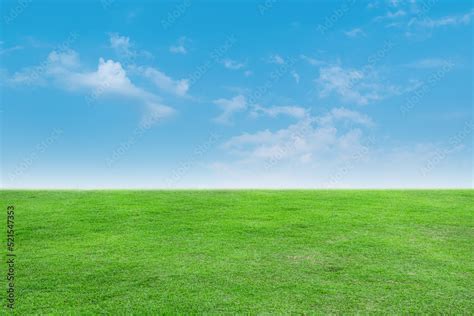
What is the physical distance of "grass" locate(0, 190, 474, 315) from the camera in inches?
302

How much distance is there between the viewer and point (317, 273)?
8.77 meters

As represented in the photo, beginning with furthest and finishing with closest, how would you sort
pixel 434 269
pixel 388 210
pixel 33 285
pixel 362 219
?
1. pixel 388 210
2. pixel 362 219
3. pixel 434 269
4. pixel 33 285

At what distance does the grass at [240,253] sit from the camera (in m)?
7.68

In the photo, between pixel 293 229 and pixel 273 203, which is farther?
pixel 273 203

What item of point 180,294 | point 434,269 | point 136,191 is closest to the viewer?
point 180,294

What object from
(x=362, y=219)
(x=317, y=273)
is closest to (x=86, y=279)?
(x=317, y=273)

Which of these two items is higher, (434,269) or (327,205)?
(327,205)

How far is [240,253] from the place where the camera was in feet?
32.1

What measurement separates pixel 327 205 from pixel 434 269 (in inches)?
203

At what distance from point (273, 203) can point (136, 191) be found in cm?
516

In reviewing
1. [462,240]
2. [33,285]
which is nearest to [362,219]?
[462,240]

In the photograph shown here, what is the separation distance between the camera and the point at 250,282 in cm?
829

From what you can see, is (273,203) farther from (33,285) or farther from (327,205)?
(33,285)

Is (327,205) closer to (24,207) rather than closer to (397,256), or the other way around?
(397,256)
